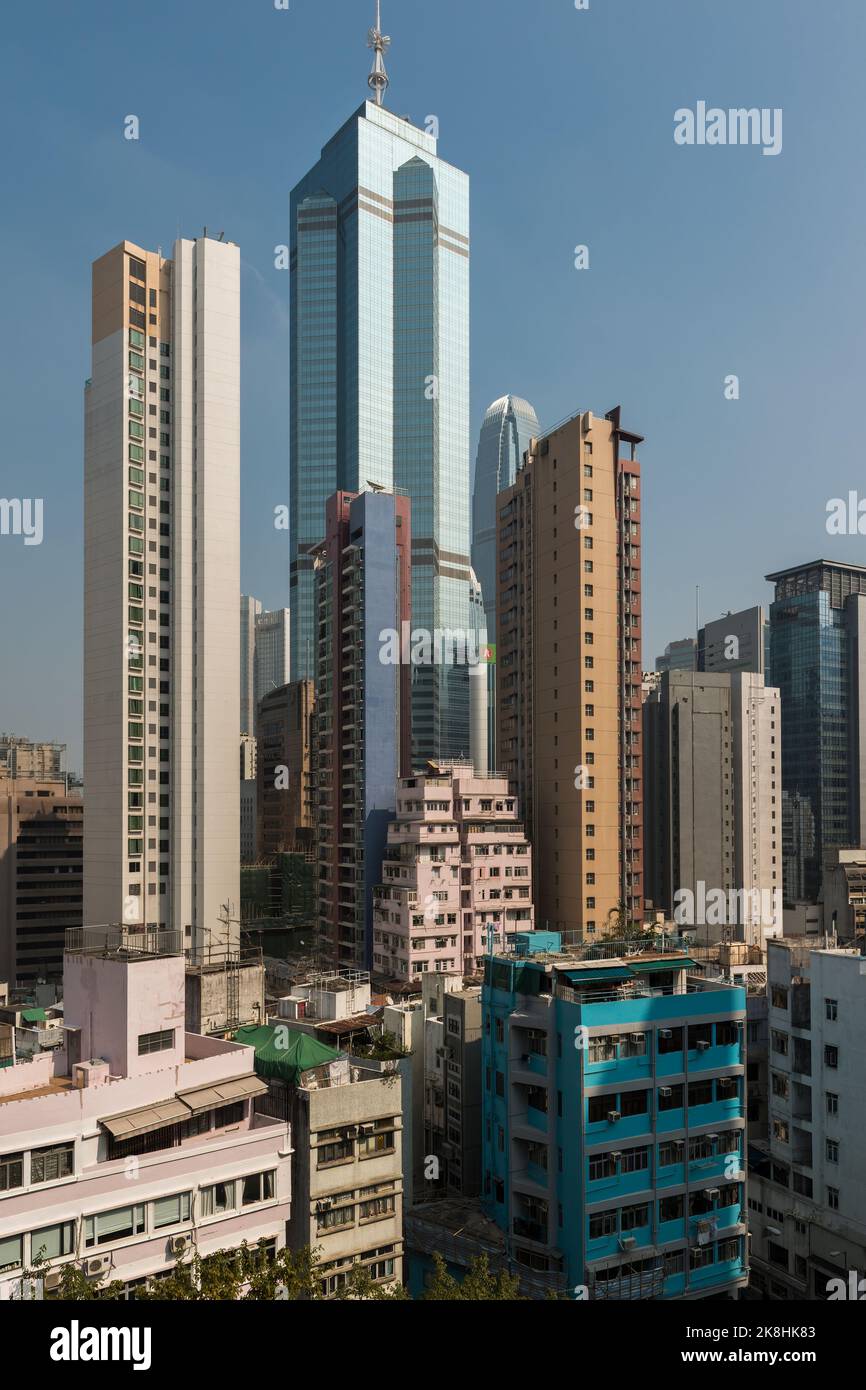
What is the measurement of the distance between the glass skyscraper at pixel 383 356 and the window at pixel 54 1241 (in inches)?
4307

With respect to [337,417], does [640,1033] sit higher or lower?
lower

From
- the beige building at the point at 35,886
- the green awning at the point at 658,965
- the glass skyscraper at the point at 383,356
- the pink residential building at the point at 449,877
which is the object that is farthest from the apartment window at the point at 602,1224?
the glass skyscraper at the point at 383,356

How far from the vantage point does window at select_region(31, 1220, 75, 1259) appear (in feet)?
53.5

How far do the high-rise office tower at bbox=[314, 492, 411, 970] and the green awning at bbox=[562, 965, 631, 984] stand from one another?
2950 cm

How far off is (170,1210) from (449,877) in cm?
3315

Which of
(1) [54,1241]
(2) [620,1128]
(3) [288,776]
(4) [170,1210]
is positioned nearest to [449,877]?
(2) [620,1128]

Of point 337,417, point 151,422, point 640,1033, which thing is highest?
point 337,417

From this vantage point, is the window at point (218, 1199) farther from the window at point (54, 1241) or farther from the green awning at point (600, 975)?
the green awning at point (600, 975)

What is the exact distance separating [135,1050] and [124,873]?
34.4 metres

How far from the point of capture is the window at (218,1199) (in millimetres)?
18531

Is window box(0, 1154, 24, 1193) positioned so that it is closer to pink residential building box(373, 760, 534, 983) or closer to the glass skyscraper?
pink residential building box(373, 760, 534, 983)
